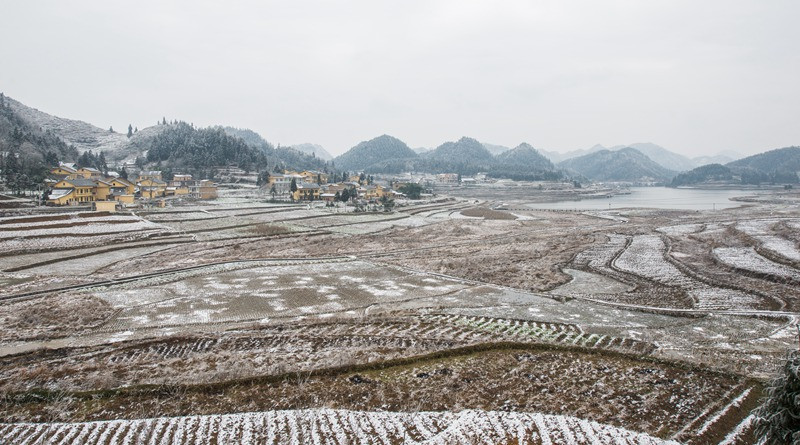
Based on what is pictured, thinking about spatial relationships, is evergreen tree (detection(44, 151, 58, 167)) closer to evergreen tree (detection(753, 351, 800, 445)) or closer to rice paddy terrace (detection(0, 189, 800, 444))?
rice paddy terrace (detection(0, 189, 800, 444))

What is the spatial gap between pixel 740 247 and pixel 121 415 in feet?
143

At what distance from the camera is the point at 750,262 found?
2869cm

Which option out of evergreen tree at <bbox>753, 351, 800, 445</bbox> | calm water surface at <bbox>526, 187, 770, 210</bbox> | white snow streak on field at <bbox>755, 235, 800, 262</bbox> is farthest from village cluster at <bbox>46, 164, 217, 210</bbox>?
calm water surface at <bbox>526, 187, 770, 210</bbox>

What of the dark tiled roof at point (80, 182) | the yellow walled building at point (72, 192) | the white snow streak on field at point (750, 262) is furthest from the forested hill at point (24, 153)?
the white snow streak on field at point (750, 262)

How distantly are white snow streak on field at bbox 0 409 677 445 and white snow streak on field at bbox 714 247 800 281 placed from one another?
23.2 metres

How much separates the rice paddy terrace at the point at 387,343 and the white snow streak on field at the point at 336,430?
46mm

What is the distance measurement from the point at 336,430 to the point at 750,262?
32078 mm

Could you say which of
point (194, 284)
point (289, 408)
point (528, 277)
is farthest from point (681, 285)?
point (194, 284)

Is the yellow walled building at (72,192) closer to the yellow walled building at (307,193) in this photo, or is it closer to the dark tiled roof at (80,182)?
the dark tiled roof at (80,182)

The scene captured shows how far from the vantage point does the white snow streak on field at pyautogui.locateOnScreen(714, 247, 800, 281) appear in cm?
2519

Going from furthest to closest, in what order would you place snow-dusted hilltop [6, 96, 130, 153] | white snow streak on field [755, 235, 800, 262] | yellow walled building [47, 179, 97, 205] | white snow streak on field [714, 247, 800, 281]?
snow-dusted hilltop [6, 96, 130, 153] < yellow walled building [47, 179, 97, 205] < white snow streak on field [755, 235, 800, 262] < white snow streak on field [714, 247, 800, 281]

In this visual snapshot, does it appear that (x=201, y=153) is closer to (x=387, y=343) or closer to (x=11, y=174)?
(x=11, y=174)

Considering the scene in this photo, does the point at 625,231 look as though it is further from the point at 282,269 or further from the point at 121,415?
the point at 121,415

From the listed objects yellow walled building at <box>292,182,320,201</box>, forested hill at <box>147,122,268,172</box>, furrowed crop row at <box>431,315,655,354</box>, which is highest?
forested hill at <box>147,122,268,172</box>
